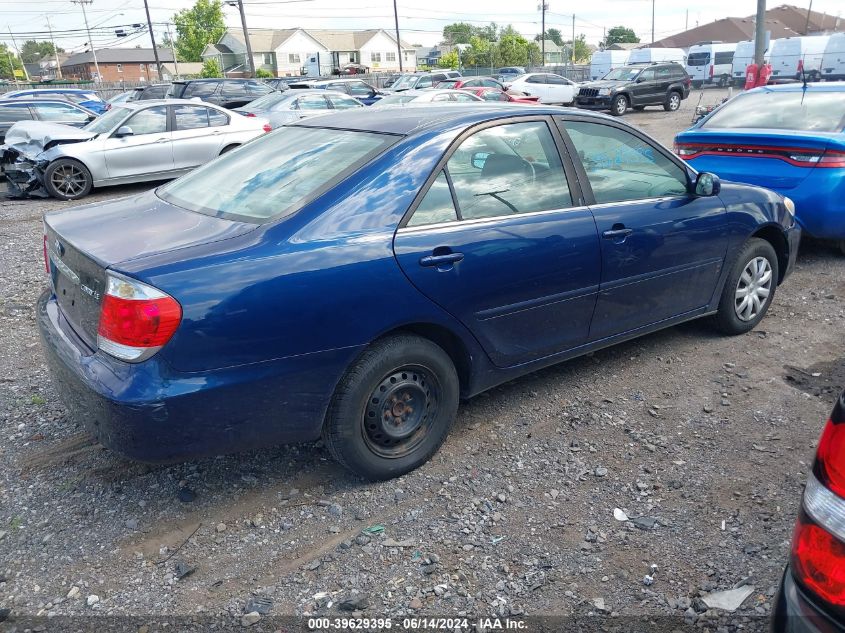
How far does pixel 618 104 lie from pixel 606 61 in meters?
19.6

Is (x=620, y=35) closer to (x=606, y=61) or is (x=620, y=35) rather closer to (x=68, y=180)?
(x=606, y=61)

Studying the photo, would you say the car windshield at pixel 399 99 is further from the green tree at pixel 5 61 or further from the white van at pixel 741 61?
the green tree at pixel 5 61

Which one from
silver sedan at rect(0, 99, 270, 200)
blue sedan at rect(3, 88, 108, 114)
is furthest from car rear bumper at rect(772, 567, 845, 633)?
blue sedan at rect(3, 88, 108, 114)

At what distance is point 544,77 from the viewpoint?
28.7 m

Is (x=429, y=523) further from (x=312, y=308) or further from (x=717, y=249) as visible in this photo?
(x=717, y=249)

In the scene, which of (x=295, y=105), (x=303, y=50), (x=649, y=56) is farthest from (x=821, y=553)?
(x=303, y=50)

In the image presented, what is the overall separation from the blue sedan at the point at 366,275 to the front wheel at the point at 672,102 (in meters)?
24.6

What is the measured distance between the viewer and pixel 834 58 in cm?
3500

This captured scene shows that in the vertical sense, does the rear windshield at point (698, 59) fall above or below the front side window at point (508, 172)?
below

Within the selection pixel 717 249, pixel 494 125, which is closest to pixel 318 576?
pixel 494 125

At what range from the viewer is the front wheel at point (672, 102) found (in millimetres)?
26641

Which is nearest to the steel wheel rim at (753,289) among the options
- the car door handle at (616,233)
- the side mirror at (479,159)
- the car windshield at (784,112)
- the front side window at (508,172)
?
the car door handle at (616,233)

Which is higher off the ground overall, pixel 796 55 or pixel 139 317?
pixel 139 317

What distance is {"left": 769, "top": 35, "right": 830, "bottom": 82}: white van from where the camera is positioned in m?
35.8
